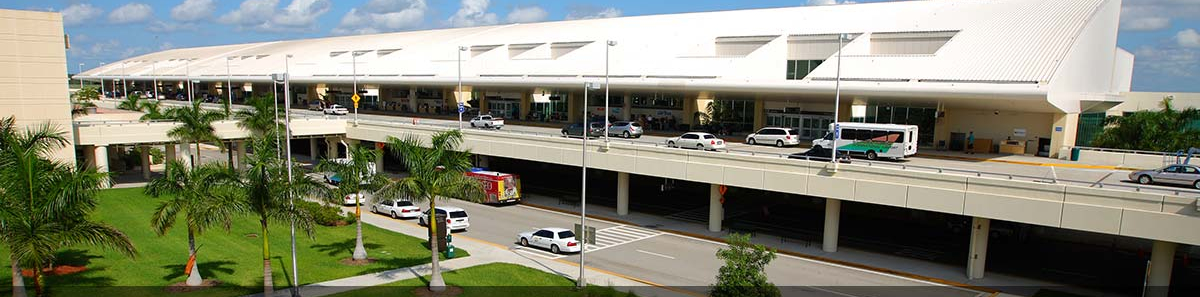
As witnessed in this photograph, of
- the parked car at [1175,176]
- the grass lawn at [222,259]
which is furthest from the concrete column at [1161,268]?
the grass lawn at [222,259]

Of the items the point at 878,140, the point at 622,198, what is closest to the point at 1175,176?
the point at 878,140

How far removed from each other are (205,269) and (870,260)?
27.1 m

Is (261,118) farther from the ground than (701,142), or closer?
farther from the ground

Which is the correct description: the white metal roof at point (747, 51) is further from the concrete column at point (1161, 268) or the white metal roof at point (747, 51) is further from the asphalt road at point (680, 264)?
the asphalt road at point (680, 264)

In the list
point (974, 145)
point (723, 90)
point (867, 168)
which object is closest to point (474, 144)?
point (723, 90)

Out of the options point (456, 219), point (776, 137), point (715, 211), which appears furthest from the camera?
point (776, 137)

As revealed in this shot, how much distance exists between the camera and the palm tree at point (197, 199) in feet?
69.1

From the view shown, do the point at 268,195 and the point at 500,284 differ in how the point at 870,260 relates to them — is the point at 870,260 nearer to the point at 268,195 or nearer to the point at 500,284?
the point at 500,284

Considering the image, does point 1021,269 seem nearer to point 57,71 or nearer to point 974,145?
point 974,145

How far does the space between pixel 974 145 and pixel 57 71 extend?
52.8 meters

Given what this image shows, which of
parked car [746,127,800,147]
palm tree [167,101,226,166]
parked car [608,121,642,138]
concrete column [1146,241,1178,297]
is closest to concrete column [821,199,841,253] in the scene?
parked car [746,127,800,147]

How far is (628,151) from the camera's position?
38250mm

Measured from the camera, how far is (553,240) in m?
31.8

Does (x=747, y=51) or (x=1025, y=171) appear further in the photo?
(x=747, y=51)
